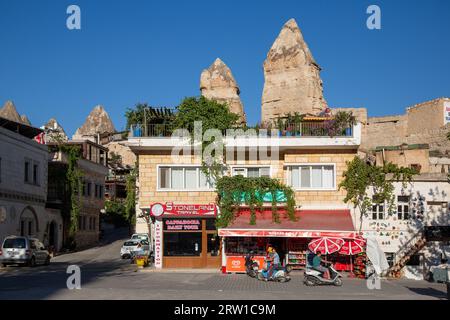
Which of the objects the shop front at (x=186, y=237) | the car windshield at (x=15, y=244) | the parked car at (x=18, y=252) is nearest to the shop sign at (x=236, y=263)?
the shop front at (x=186, y=237)

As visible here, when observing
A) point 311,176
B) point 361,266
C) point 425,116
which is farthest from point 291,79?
point 361,266

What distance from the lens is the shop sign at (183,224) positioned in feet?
113

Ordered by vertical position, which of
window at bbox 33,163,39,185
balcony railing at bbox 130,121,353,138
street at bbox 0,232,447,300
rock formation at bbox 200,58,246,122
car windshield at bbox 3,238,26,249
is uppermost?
rock formation at bbox 200,58,246,122

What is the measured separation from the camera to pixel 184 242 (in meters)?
34.5

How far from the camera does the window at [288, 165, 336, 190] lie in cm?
3459

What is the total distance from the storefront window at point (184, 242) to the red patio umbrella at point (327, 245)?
21.7 ft

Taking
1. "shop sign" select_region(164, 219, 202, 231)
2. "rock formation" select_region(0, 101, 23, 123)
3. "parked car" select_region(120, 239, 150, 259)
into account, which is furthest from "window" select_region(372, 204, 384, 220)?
"rock formation" select_region(0, 101, 23, 123)

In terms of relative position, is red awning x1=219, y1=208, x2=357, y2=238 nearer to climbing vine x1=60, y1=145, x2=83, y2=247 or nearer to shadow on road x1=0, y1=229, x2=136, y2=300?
shadow on road x1=0, y1=229, x2=136, y2=300

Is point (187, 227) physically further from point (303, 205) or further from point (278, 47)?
point (278, 47)

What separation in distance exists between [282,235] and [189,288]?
8.31 m

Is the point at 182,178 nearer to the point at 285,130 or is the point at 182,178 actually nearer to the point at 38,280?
the point at 285,130

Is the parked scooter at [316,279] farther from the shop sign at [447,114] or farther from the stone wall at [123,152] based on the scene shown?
the stone wall at [123,152]

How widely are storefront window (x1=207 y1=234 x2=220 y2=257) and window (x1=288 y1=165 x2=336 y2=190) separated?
4729mm

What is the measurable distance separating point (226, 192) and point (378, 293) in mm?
11810
